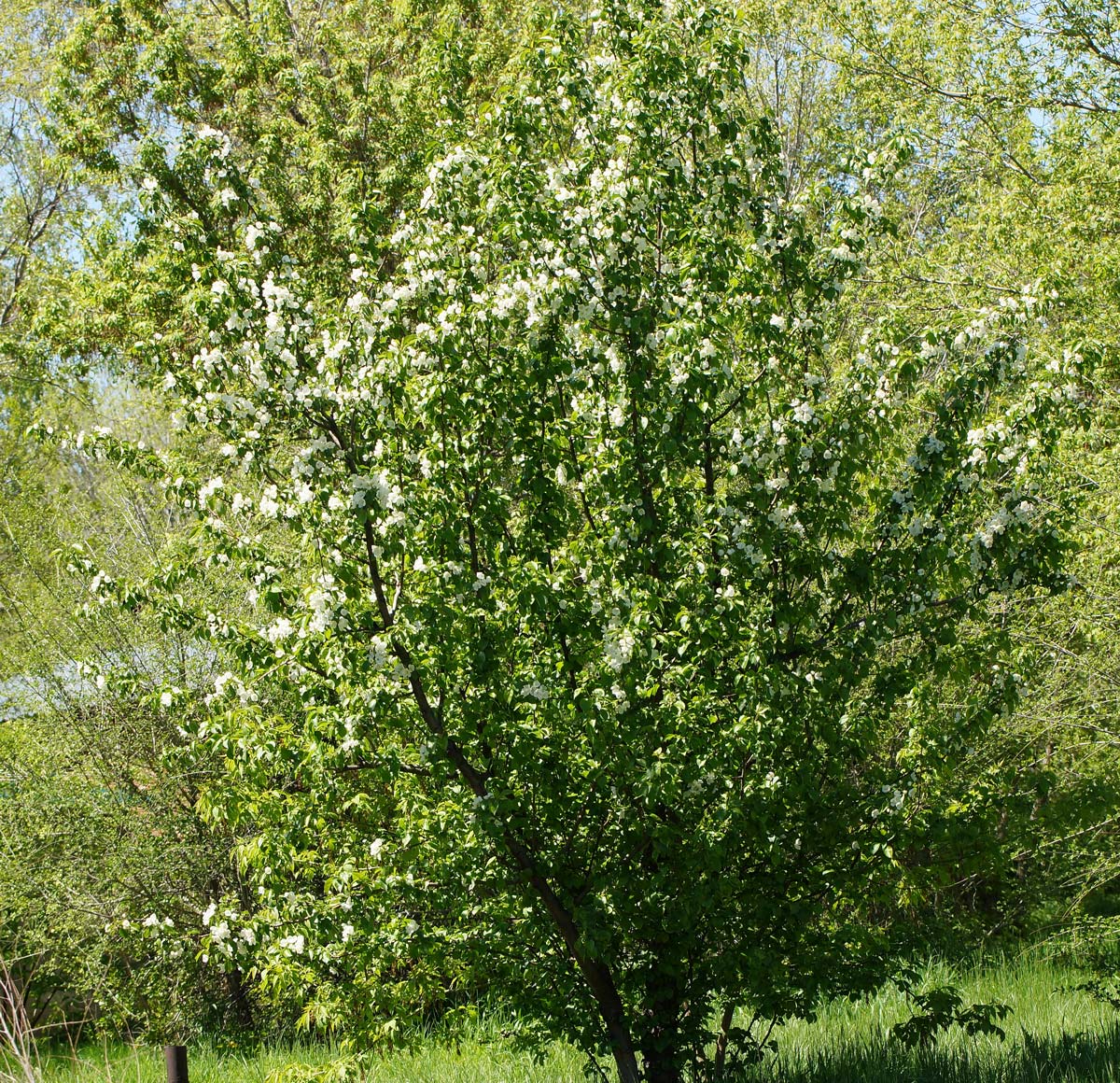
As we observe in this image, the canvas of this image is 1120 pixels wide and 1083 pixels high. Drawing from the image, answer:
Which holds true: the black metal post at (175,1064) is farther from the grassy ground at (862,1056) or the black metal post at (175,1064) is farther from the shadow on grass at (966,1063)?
the shadow on grass at (966,1063)

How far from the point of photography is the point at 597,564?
18.3ft

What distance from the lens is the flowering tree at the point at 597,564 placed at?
17.0 feet

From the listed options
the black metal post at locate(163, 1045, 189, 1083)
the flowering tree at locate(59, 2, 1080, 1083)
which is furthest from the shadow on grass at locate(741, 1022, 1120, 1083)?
the black metal post at locate(163, 1045, 189, 1083)

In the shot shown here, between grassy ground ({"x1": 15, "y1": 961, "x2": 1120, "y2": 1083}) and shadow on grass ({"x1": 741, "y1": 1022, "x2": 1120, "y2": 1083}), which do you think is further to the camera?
grassy ground ({"x1": 15, "y1": 961, "x2": 1120, "y2": 1083})

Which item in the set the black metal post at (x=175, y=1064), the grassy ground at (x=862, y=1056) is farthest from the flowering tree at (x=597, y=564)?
the grassy ground at (x=862, y=1056)

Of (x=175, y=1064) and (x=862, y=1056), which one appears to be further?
(x=862, y=1056)

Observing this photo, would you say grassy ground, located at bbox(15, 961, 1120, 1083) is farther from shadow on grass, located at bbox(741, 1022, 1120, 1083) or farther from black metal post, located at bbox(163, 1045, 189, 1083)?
black metal post, located at bbox(163, 1045, 189, 1083)

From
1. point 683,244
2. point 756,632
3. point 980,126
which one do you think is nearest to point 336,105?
point 980,126

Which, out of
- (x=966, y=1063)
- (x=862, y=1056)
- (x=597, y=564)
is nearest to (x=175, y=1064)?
(x=597, y=564)

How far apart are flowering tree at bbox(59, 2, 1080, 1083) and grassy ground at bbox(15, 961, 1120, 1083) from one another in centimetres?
87

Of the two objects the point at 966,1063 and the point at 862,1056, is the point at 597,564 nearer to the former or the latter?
the point at 966,1063

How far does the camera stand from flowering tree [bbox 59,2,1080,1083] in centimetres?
518

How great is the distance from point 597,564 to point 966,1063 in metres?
3.12

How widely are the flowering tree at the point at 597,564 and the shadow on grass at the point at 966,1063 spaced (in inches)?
28.6
